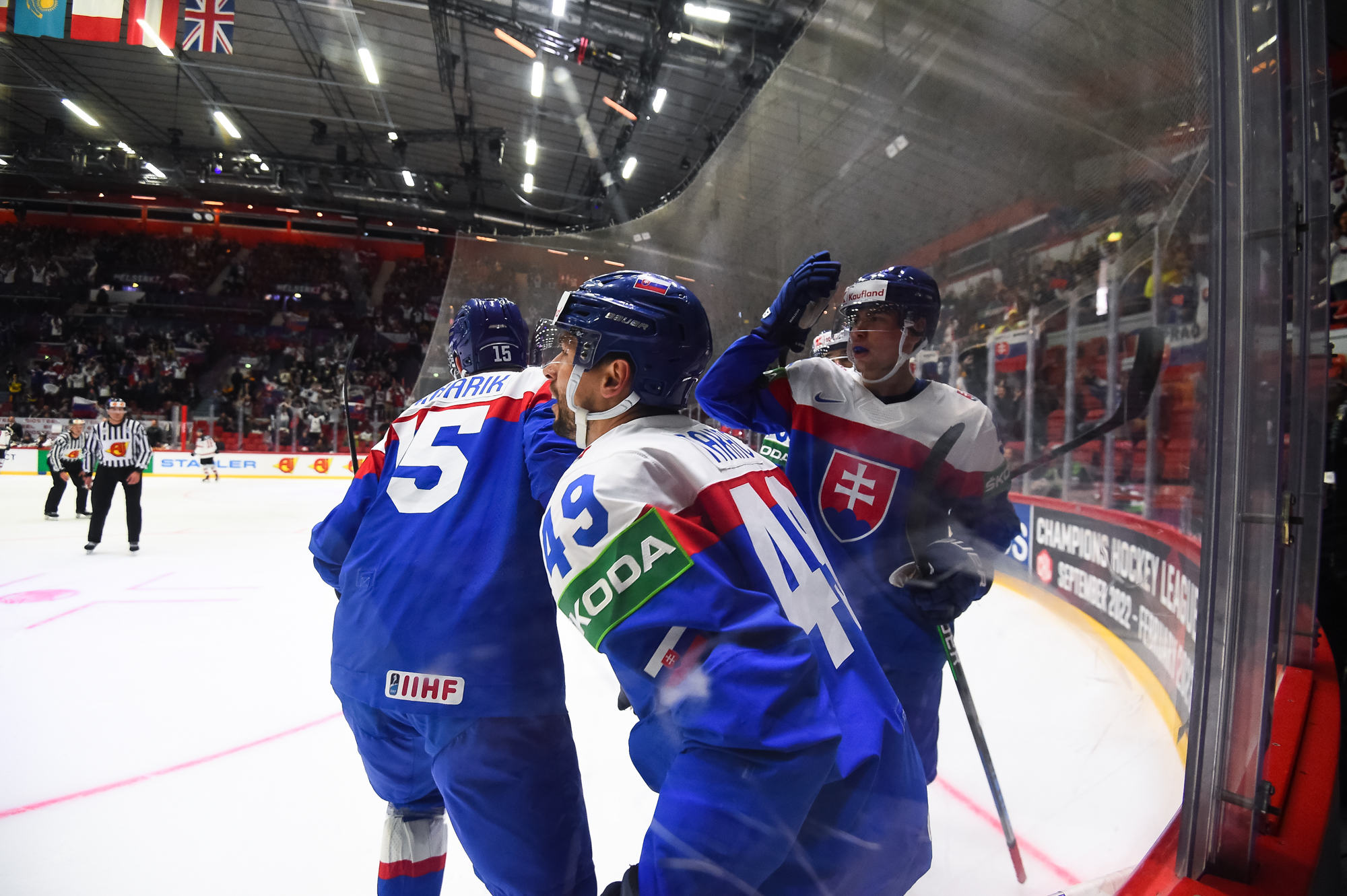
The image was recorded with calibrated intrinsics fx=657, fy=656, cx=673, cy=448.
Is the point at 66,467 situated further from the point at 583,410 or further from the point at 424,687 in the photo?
the point at 583,410

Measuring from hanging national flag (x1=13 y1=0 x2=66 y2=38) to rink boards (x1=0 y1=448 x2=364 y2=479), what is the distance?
1325 millimetres

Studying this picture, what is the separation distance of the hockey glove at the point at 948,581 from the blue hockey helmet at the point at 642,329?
0.68 meters

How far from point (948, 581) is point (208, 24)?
2.20m

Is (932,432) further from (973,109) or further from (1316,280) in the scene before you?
(973,109)

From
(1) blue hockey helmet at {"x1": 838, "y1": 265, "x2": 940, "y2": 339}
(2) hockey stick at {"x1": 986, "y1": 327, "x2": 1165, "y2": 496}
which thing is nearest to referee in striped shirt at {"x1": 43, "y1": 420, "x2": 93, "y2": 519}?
(1) blue hockey helmet at {"x1": 838, "y1": 265, "x2": 940, "y2": 339}

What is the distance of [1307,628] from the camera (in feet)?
5.99

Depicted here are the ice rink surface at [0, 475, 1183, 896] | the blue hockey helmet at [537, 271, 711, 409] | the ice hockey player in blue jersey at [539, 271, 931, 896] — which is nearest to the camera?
the ice hockey player in blue jersey at [539, 271, 931, 896]

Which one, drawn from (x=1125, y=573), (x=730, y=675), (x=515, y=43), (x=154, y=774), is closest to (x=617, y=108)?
(x=515, y=43)

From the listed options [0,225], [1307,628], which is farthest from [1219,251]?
[0,225]

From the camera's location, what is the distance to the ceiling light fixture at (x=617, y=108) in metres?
1.84

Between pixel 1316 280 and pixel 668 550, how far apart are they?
4.20ft

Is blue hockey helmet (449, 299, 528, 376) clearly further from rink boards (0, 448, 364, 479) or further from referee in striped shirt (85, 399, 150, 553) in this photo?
referee in striped shirt (85, 399, 150, 553)

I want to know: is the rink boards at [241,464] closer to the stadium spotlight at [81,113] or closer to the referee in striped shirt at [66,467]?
the referee in striped shirt at [66,467]

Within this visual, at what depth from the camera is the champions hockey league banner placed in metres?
1.29
